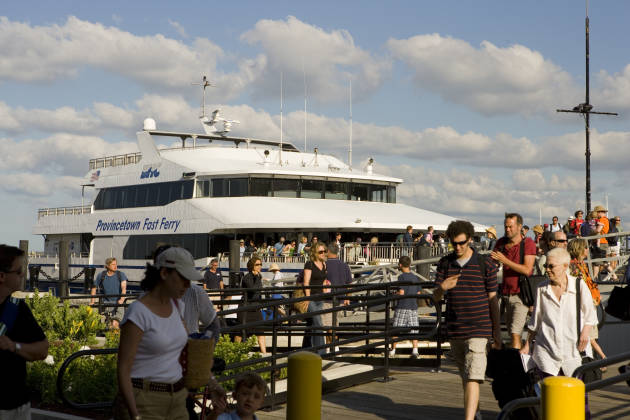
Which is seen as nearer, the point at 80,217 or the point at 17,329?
the point at 17,329

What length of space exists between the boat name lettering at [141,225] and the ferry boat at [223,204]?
40mm

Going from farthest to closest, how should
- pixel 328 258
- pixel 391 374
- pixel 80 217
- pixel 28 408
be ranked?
1. pixel 80 217
2. pixel 328 258
3. pixel 391 374
4. pixel 28 408

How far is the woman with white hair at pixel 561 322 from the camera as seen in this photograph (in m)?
5.90

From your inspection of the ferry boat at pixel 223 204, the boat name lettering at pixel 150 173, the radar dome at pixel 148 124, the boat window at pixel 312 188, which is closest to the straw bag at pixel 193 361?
the ferry boat at pixel 223 204

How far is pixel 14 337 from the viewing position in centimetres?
380

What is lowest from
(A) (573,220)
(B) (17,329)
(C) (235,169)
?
(B) (17,329)

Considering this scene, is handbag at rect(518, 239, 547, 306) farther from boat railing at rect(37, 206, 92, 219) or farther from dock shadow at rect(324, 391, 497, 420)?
A: boat railing at rect(37, 206, 92, 219)

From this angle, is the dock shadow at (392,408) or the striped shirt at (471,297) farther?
the dock shadow at (392,408)

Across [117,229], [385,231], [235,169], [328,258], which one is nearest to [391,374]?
[328,258]

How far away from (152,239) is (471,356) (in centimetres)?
2448

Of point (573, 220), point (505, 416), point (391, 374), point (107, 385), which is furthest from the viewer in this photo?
point (573, 220)

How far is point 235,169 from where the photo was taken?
27.8 m

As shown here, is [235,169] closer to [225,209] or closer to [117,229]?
[225,209]

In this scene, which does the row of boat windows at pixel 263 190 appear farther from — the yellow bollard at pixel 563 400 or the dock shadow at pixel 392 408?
the yellow bollard at pixel 563 400
